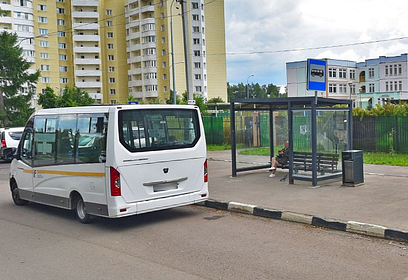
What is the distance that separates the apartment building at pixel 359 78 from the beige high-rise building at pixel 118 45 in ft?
45.0

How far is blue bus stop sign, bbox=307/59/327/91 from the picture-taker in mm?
12156

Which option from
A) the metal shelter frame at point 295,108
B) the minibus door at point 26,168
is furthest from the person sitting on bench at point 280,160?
the minibus door at point 26,168

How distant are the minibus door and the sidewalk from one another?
14.1 ft

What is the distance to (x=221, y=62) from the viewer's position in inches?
3388

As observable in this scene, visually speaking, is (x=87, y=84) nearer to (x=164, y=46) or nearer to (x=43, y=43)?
(x=43, y=43)

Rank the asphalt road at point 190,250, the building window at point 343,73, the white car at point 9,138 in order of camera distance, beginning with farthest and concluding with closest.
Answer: the building window at point 343,73
the white car at point 9,138
the asphalt road at point 190,250

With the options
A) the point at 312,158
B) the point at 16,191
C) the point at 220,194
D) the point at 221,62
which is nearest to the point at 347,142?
the point at 312,158

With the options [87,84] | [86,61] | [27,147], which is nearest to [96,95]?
Result: [87,84]

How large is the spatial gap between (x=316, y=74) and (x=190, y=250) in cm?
706

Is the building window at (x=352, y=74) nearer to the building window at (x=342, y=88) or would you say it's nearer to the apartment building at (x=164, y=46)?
the building window at (x=342, y=88)

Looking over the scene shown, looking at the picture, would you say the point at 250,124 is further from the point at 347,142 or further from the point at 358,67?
the point at 358,67

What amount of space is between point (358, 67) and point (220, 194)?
82.0m

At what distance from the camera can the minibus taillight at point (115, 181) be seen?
27.8 ft

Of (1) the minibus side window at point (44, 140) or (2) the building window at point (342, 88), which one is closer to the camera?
(1) the minibus side window at point (44, 140)
